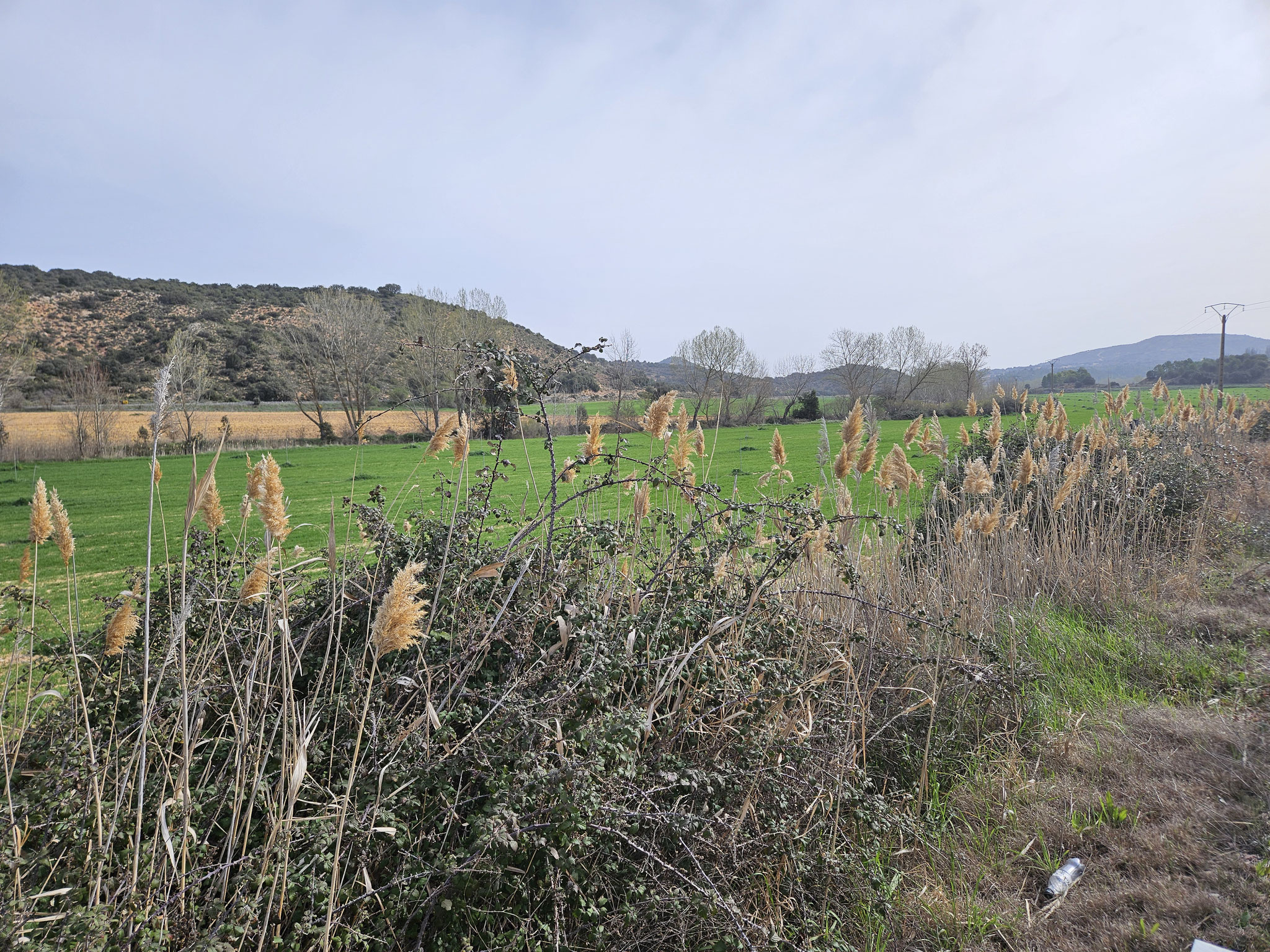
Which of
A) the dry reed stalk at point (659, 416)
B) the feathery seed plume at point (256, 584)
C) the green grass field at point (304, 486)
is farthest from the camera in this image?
the green grass field at point (304, 486)

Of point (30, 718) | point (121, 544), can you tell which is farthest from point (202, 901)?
point (121, 544)

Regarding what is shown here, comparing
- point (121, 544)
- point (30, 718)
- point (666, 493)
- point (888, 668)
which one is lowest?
point (121, 544)

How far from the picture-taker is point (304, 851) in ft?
5.76

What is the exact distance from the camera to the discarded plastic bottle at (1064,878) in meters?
2.34

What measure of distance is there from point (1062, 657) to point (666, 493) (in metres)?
2.77

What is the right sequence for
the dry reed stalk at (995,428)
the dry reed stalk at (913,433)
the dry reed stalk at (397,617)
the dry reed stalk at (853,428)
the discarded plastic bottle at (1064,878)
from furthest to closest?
the dry reed stalk at (995,428), the dry reed stalk at (913,433), the dry reed stalk at (853,428), the discarded plastic bottle at (1064,878), the dry reed stalk at (397,617)

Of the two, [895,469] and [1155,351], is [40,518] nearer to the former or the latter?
[895,469]

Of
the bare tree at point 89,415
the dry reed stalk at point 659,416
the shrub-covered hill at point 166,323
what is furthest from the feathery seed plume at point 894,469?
the bare tree at point 89,415

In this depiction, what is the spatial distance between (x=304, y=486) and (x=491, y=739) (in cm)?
1895

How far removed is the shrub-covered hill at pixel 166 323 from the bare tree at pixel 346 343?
2.43m

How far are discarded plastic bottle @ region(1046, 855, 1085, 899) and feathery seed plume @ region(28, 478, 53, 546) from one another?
12.2ft

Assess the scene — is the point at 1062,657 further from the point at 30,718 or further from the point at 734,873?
the point at 30,718

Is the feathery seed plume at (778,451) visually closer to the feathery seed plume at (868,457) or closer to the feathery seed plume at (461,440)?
the feathery seed plume at (868,457)

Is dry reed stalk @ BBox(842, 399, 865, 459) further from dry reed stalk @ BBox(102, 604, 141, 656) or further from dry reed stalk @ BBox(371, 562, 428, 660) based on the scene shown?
dry reed stalk @ BBox(102, 604, 141, 656)
